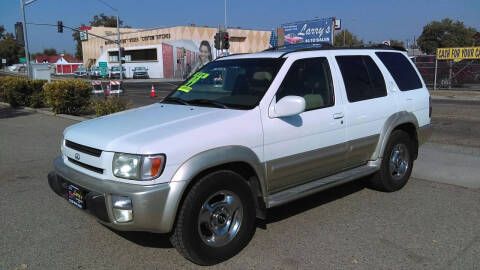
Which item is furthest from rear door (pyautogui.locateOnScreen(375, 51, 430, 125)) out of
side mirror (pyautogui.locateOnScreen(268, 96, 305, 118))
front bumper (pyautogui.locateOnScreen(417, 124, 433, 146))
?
side mirror (pyautogui.locateOnScreen(268, 96, 305, 118))

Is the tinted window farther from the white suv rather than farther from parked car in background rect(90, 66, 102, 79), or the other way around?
parked car in background rect(90, 66, 102, 79)

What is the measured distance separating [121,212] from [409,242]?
2.66 meters

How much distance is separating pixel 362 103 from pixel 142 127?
8.44 feet

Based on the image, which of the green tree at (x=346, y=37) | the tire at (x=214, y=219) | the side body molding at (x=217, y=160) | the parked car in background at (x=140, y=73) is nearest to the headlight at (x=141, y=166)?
the side body molding at (x=217, y=160)

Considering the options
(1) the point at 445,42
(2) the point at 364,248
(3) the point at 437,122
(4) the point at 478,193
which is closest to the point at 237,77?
(2) the point at 364,248

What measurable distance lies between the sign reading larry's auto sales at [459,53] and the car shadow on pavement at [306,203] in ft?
70.6

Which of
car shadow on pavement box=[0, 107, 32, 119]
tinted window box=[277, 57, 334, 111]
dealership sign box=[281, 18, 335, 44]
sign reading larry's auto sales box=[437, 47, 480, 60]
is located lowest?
car shadow on pavement box=[0, 107, 32, 119]

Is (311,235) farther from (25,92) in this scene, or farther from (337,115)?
(25,92)

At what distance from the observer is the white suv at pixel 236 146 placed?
316cm

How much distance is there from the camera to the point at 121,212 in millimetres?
3123

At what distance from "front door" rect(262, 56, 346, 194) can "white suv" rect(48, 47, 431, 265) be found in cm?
1

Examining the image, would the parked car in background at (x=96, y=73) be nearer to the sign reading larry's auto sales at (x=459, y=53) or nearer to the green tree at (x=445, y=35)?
the sign reading larry's auto sales at (x=459, y=53)

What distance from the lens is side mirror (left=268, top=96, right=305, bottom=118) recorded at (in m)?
3.65

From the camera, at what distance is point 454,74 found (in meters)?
26.0
